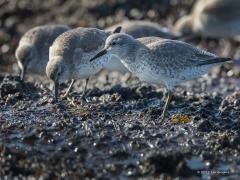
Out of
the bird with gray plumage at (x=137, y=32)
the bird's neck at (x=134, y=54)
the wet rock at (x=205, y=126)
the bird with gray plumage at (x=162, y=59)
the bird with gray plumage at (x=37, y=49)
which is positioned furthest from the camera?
the bird with gray plumage at (x=137, y=32)

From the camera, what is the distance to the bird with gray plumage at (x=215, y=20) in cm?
1681

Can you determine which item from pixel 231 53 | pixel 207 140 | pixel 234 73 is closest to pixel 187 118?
pixel 207 140

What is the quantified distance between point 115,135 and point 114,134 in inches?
1.7

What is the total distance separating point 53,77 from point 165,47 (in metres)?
1.87

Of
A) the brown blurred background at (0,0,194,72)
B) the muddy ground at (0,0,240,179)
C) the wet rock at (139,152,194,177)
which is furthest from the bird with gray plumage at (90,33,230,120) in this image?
the brown blurred background at (0,0,194,72)

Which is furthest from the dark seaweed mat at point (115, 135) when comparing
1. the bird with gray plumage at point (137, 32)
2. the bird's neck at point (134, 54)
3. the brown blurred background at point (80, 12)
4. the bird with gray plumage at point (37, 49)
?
the brown blurred background at point (80, 12)

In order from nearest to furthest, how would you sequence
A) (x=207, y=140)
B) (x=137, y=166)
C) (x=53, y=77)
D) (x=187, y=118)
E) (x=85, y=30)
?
(x=137, y=166) → (x=207, y=140) → (x=187, y=118) → (x=53, y=77) → (x=85, y=30)

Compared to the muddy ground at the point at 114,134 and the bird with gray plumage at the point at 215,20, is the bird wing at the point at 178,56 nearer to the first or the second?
the muddy ground at the point at 114,134

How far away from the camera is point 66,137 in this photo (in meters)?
9.58

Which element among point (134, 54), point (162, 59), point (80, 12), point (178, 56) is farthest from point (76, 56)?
point (80, 12)

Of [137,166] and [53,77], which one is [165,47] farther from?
[137,166]

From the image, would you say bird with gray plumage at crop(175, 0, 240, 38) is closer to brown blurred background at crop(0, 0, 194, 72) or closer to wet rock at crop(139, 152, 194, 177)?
brown blurred background at crop(0, 0, 194, 72)

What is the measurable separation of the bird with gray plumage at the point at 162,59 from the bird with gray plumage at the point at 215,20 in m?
6.27

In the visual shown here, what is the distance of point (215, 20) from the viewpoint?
17031 millimetres
